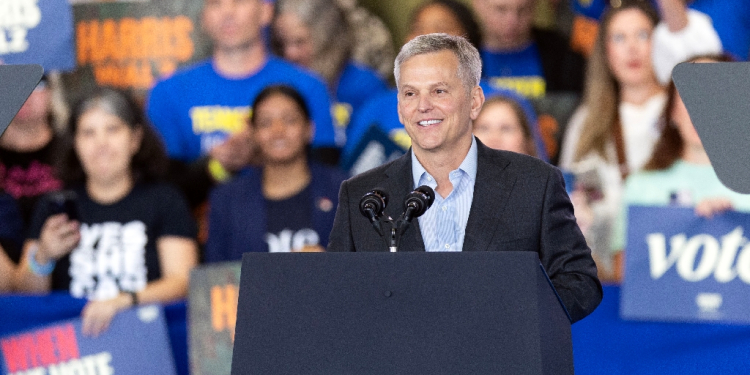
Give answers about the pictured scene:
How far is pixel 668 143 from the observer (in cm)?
435

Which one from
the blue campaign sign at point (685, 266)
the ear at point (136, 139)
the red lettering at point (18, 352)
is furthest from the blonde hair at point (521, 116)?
the red lettering at point (18, 352)

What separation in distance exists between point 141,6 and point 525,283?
4275 millimetres

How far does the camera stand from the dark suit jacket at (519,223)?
2312 mm

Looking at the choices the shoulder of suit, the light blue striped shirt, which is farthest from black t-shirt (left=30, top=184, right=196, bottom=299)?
the light blue striped shirt

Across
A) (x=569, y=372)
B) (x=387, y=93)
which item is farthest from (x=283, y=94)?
(x=569, y=372)

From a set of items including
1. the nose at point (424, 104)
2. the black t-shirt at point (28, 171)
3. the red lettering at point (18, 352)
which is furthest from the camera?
the black t-shirt at point (28, 171)

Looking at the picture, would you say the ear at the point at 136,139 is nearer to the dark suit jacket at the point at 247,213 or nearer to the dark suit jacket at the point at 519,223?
the dark suit jacket at the point at 247,213

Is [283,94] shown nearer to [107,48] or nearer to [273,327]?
[107,48]

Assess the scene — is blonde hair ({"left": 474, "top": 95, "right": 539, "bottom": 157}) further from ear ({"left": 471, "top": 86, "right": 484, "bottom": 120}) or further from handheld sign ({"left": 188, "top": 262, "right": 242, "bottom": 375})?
ear ({"left": 471, "top": 86, "right": 484, "bottom": 120})

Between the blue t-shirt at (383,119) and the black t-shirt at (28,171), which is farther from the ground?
the blue t-shirt at (383,119)

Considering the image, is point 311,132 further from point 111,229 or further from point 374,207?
point 374,207

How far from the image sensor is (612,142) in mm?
4723

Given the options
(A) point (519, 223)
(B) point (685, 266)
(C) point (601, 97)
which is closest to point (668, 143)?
(C) point (601, 97)

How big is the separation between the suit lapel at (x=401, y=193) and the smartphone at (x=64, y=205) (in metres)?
2.65
